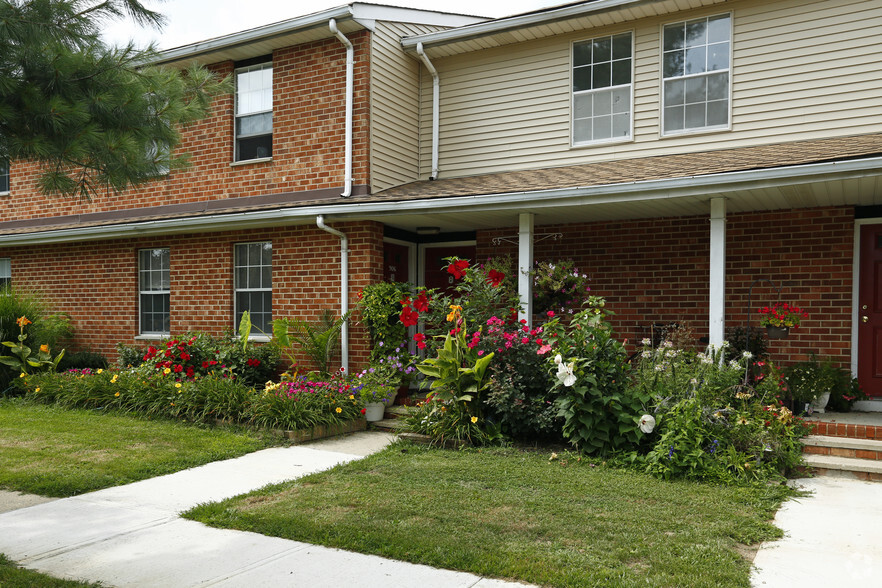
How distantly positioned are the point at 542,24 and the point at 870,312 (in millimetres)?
5886

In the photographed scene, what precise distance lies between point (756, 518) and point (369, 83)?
8.04 m

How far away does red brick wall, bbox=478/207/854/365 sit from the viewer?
27.1ft

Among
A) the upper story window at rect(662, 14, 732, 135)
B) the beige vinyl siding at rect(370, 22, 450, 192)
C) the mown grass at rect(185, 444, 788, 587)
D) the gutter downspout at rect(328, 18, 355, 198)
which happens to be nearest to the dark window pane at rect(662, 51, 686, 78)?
the upper story window at rect(662, 14, 732, 135)

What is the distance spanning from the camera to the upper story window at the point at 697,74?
30.1 feet

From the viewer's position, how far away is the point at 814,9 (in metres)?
8.65

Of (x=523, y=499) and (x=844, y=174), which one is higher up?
(x=844, y=174)

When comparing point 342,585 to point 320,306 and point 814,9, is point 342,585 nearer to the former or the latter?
point 320,306

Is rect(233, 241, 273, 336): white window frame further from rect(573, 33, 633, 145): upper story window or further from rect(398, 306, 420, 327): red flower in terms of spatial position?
rect(573, 33, 633, 145): upper story window

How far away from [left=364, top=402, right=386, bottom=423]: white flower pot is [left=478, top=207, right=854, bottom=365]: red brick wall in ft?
10.8

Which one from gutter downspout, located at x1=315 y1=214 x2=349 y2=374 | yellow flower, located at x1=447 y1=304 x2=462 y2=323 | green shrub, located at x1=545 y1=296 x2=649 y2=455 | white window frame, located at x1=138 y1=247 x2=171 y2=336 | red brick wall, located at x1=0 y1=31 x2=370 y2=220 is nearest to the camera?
green shrub, located at x1=545 y1=296 x2=649 y2=455

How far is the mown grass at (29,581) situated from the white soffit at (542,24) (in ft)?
29.7

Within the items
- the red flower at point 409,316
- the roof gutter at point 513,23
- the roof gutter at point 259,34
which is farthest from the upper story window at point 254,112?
the red flower at point 409,316

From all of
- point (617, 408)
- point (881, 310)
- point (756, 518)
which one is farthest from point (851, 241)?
point (756, 518)

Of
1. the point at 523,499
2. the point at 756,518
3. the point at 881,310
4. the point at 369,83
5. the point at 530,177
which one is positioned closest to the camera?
the point at 756,518
